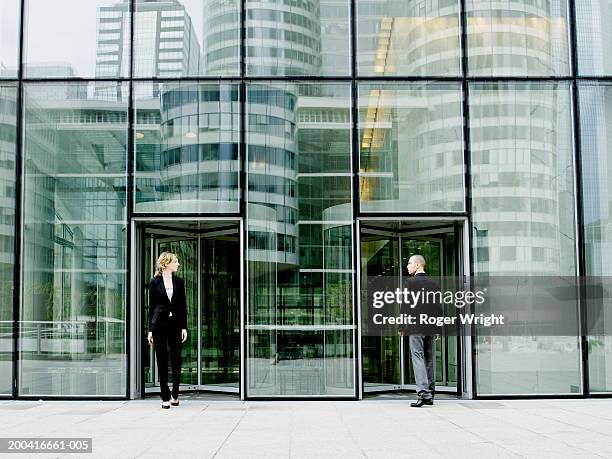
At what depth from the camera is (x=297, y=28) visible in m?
10.0

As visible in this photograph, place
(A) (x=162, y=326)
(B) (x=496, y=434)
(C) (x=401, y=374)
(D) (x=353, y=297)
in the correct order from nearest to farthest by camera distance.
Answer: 1. (B) (x=496, y=434)
2. (A) (x=162, y=326)
3. (D) (x=353, y=297)
4. (C) (x=401, y=374)

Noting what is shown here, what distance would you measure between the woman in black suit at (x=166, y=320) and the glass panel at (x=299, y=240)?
3.20 ft

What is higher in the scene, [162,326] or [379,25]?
[379,25]

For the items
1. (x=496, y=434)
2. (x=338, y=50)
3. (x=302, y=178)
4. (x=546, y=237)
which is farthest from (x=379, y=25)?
(x=496, y=434)

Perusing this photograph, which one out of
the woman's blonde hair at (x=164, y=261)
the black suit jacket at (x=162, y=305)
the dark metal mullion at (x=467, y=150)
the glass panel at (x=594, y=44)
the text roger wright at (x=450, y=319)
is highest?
the glass panel at (x=594, y=44)

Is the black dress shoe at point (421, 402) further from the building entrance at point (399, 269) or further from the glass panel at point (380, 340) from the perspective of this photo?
the glass panel at point (380, 340)

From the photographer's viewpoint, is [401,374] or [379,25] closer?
[379,25]

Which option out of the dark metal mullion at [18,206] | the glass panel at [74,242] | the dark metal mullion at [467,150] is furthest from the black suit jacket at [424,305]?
the dark metal mullion at [18,206]

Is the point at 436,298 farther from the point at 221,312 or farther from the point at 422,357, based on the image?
the point at 221,312

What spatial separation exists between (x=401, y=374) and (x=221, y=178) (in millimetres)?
3884

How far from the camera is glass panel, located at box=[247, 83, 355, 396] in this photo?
9508mm

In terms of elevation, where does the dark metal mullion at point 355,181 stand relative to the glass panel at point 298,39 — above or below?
below

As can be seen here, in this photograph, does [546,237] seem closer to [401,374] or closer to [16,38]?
[401,374]

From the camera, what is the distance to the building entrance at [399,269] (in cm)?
1044
